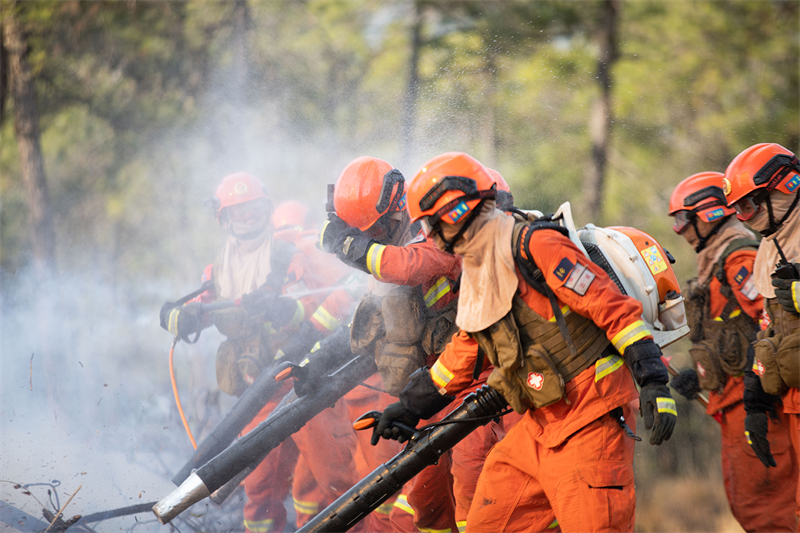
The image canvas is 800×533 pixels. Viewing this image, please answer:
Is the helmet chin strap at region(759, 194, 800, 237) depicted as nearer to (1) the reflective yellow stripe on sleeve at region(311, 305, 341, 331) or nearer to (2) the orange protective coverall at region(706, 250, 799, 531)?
(2) the orange protective coverall at region(706, 250, 799, 531)

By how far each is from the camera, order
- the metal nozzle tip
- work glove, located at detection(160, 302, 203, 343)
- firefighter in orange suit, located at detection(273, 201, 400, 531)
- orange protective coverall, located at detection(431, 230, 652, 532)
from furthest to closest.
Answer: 1. work glove, located at detection(160, 302, 203, 343)
2. firefighter in orange suit, located at detection(273, 201, 400, 531)
3. the metal nozzle tip
4. orange protective coverall, located at detection(431, 230, 652, 532)

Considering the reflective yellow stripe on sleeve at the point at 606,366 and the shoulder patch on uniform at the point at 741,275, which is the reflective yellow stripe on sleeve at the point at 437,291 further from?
the shoulder patch on uniform at the point at 741,275

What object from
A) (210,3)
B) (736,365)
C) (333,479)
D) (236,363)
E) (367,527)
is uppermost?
(210,3)

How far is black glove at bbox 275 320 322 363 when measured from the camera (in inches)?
195

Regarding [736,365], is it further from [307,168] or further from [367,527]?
[307,168]

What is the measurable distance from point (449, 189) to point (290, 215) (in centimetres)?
512

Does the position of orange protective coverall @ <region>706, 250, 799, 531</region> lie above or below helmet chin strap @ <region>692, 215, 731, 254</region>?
below

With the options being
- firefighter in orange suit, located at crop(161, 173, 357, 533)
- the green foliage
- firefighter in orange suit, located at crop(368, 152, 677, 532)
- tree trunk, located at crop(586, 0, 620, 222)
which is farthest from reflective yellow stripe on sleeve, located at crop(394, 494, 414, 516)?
tree trunk, located at crop(586, 0, 620, 222)

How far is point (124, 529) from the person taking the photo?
4.44 metres

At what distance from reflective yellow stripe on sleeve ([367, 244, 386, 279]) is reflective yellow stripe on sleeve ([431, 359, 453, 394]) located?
70cm

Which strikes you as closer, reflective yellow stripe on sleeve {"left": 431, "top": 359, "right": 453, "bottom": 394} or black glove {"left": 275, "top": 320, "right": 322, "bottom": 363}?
reflective yellow stripe on sleeve {"left": 431, "top": 359, "right": 453, "bottom": 394}

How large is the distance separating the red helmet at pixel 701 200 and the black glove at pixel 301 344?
112 inches

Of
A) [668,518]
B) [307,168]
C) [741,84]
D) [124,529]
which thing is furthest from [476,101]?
[124,529]

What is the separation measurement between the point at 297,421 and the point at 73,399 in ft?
8.83
